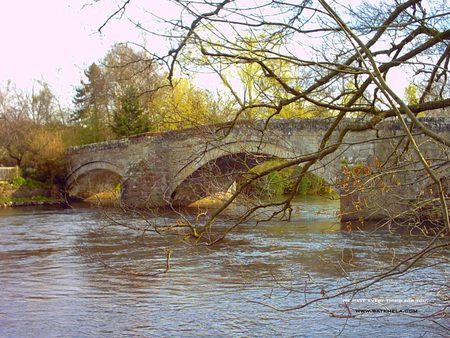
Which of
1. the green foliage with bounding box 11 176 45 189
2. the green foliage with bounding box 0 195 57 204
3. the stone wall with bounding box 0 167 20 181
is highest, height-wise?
the stone wall with bounding box 0 167 20 181

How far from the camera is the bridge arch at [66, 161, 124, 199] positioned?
21438 millimetres

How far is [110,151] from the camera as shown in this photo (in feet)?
68.5

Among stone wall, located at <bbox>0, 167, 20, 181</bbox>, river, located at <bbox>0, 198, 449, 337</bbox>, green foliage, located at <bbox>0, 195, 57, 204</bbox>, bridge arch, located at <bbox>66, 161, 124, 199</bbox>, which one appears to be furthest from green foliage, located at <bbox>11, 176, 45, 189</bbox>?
river, located at <bbox>0, 198, 449, 337</bbox>

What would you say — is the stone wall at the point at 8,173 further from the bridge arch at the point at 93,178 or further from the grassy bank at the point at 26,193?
the bridge arch at the point at 93,178

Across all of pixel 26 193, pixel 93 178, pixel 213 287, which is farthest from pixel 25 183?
pixel 213 287

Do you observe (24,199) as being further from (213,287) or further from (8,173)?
(213,287)

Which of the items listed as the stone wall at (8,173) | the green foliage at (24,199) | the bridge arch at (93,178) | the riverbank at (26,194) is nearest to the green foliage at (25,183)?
the riverbank at (26,194)

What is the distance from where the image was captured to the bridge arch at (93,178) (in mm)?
21438

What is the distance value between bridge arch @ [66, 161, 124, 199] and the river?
371 inches

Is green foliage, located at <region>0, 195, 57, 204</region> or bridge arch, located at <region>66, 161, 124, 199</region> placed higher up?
bridge arch, located at <region>66, 161, 124, 199</region>

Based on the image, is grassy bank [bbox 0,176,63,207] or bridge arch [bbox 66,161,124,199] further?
grassy bank [bbox 0,176,63,207]

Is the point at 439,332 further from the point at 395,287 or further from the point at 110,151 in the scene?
the point at 110,151

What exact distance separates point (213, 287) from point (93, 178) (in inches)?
684

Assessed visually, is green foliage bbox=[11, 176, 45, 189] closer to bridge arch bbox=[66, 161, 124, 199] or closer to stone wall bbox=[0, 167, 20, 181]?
stone wall bbox=[0, 167, 20, 181]
